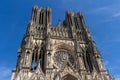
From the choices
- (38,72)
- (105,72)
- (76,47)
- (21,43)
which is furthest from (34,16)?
(105,72)

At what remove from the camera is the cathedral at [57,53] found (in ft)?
66.7

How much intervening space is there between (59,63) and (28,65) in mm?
4949

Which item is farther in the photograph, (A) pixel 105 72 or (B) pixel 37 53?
(B) pixel 37 53

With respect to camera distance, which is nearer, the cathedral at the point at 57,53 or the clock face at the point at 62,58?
the cathedral at the point at 57,53

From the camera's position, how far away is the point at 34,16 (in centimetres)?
2945

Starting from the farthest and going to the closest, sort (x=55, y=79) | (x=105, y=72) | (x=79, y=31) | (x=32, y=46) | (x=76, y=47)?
(x=79, y=31), (x=76, y=47), (x=32, y=46), (x=105, y=72), (x=55, y=79)

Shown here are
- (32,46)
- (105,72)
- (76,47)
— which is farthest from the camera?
(76,47)

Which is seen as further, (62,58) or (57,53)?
(57,53)

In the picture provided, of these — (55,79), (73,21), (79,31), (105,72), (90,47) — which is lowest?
(55,79)

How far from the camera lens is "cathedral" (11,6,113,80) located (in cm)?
2033

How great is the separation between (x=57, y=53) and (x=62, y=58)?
1.28 m

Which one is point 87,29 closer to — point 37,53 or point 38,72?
point 37,53

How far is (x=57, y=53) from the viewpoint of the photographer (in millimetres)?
24469

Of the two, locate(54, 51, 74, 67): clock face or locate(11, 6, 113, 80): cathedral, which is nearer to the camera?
locate(11, 6, 113, 80): cathedral
